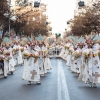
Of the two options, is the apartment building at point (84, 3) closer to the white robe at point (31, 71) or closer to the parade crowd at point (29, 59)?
the parade crowd at point (29, 59)

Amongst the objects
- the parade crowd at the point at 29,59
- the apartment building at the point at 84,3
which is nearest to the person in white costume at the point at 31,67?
the parade crowd at the point at 29,59

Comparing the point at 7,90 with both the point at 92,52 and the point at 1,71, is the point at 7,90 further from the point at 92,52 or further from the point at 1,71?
the point at 1,71

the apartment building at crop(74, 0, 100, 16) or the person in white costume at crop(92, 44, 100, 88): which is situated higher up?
the apartment building at crop(74, 0, 100, 16)

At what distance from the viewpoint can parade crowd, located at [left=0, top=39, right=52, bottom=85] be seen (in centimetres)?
1667

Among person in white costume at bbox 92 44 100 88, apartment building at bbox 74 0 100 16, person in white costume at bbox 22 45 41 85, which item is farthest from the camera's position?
apartment building at bbox 74 0 100 16

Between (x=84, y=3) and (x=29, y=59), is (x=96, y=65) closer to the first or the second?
(x=29, y=59)

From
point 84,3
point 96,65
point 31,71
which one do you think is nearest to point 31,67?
point 31,71

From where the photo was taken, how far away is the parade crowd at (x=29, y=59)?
16.7 metres

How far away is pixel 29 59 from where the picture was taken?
16.7 m

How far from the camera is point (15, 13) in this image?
46969 mm

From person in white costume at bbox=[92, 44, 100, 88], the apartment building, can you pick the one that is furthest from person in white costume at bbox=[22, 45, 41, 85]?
the apartment building

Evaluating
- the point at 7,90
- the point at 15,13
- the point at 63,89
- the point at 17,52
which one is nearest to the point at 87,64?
the point at 63,89

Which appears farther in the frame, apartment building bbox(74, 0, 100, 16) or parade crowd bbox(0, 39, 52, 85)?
apartment building bbox(74, 0, 100, 16)

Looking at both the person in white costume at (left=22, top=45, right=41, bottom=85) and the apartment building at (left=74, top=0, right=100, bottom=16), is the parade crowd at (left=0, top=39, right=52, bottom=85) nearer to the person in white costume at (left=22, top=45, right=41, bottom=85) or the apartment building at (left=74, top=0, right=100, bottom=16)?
the person in white costume at (left=22, top=45, right=41, bottom=85)
